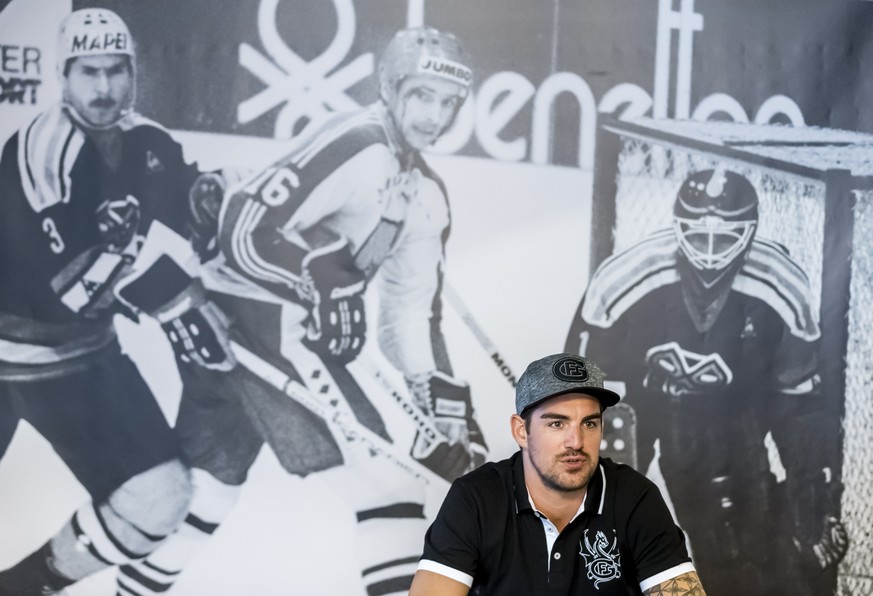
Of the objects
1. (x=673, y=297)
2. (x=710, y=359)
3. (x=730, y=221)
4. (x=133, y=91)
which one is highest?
(x=133, y=91)

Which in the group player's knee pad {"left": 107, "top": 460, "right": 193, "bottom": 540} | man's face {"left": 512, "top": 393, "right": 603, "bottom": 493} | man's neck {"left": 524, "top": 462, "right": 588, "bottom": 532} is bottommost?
player's knee pad {"left": 107, "top": 460, "right": 193, "bottom": 540}

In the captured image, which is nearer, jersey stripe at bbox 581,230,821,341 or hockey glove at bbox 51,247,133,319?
hockey glove at bbox 51,247,133,319

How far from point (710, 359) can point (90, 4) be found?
220 cm

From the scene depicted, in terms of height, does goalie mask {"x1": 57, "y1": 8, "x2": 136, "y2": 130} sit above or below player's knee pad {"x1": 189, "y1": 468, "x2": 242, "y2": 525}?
above

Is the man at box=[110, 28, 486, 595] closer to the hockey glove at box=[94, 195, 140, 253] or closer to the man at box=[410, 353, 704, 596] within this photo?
the hockey glove at box=[94, 195, 140, 253]

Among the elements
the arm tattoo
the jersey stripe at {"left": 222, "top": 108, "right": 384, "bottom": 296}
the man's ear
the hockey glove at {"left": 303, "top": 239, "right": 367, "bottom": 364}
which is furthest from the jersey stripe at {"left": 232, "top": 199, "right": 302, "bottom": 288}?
the arm tattoo

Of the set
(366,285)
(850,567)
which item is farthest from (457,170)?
(850,567)

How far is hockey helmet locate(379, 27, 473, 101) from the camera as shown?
2854mm

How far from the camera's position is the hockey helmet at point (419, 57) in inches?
112

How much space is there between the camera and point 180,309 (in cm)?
278

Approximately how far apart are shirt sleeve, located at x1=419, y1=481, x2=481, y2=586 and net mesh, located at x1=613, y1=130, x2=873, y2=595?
1.14 metres

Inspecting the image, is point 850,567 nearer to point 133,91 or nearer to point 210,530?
point 210,530

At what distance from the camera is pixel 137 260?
2771 mm

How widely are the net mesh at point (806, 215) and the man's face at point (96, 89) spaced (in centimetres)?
156
